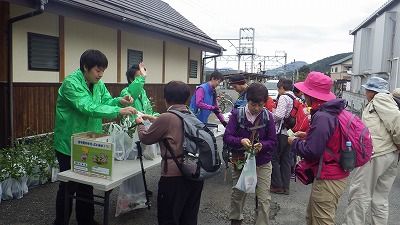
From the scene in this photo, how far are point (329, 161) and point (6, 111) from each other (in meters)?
5.48

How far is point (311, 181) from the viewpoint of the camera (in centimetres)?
276

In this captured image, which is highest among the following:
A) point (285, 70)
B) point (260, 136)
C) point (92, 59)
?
point (285, 70)

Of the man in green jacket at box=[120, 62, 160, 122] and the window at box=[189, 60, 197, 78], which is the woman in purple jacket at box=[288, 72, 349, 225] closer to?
the man in green jacket at box=[120, 62, 160, 122]

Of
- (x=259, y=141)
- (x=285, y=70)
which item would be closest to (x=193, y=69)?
(x=259, y=141)

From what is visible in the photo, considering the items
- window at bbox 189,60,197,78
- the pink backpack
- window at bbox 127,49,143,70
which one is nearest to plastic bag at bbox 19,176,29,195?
the pink backpack

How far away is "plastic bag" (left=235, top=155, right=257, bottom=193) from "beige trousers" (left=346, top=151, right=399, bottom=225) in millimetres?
1292

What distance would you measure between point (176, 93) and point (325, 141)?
1269 mm

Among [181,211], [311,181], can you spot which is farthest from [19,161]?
[311,181]

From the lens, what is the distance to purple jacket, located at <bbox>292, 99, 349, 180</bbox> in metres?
2.50

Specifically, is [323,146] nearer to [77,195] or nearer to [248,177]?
[248,177]

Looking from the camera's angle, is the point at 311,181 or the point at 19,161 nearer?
the point at 311,181

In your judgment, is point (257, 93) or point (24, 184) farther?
point (24, 184)

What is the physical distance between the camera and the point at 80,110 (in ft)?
9.22

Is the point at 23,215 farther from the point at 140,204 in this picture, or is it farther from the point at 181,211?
the point at 181,211
